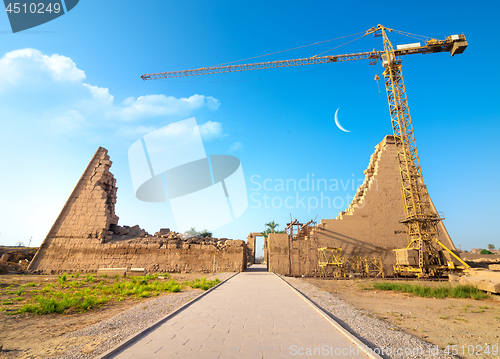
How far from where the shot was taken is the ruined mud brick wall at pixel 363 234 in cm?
2247

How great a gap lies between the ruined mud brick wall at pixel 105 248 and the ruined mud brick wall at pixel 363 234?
4713 millimetres

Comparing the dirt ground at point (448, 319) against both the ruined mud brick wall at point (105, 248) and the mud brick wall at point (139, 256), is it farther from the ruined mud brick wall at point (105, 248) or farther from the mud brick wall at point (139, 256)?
the ruined mud brick wall at point (105, 248)

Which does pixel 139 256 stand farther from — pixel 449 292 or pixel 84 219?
pixel 449 292

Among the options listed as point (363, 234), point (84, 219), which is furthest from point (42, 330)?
point (363, 234)

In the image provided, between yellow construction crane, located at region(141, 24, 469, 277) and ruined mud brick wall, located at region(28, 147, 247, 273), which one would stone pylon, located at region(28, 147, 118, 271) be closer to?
ruined mud brick wall, located at region(28, 147, 247, 273)

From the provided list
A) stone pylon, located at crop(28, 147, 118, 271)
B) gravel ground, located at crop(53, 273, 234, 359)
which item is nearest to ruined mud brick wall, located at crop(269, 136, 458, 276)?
stone pylon, located at crop(28, 147, 118, 271)

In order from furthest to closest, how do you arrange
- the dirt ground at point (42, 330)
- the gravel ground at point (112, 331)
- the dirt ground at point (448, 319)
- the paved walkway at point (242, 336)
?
the dirt ground at point (448, 319) → the dirt ground at point (42, 330) → the gravel ground at point (112, 331) → the paved walkway at point (242, 336)

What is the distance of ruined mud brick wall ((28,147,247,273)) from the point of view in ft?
70.4

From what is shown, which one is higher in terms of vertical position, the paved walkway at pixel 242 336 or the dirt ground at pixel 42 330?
the paved walkway at pixel 242 336

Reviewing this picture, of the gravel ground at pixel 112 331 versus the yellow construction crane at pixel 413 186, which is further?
the yellow construction crane at pixel 413 186

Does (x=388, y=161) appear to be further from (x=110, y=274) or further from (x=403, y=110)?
(x=110, y=274)

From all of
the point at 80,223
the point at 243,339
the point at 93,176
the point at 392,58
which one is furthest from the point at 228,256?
the point at 392,58

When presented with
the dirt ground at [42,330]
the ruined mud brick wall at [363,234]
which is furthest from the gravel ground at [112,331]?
the ruined mud brick wall at [363,234]

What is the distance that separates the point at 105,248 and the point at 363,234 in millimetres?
23186
